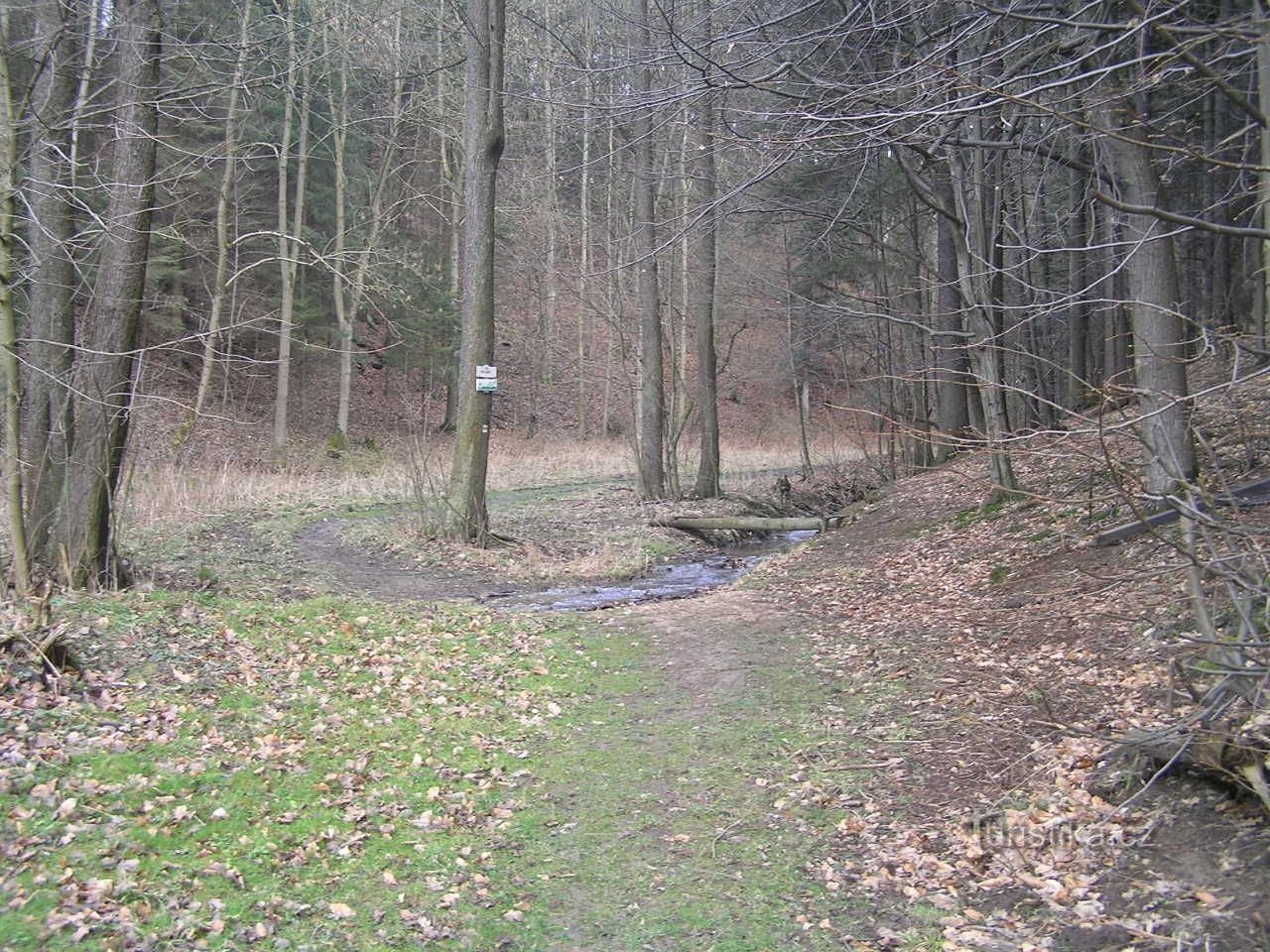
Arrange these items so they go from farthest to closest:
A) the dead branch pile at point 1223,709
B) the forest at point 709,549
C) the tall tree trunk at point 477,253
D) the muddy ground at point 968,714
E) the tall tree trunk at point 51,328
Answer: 1. the tall tree trunk at point 477,253
2. the tall tree trunk at point 51,328
3. the forest at point 709,549
4. the muddy ground at point 968,714
5. the dead branch pile at point 1223,709

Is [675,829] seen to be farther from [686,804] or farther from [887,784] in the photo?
[887,784]

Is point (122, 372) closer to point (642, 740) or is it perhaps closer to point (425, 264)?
point (642, 740)

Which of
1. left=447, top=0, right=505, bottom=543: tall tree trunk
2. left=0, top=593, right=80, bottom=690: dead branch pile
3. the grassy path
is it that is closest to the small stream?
left=447, top=0, right=505, bottom=543: tall tree trunk

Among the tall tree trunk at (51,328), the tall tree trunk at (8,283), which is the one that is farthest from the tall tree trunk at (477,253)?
the tall tree trunk at (8,283)

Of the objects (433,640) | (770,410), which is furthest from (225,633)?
(770,410)

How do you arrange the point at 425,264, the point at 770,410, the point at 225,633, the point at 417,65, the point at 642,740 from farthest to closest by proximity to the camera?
the point at 770,410
the point at 425,264
the point at 417,65
the point at 225,633
the point at 642,740

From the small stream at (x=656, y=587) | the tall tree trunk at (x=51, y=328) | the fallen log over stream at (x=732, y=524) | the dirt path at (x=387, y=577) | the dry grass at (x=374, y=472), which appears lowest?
the small stream at (x=656, y=587)

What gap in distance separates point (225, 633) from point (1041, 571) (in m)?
7.17

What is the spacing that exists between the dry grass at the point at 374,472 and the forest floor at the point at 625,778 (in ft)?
13.1

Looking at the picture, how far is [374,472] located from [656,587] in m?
16.0

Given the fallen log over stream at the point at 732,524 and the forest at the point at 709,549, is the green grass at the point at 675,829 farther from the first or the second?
the fallen log over stream at the point at 732,524

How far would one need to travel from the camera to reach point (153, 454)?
21656 mm

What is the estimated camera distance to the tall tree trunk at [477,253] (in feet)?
44.9

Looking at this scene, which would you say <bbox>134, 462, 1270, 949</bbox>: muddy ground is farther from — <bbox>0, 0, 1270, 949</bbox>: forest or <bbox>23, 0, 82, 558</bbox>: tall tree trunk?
<bbox>23, 0, 82, 558</bbox>: tall tree trunk
